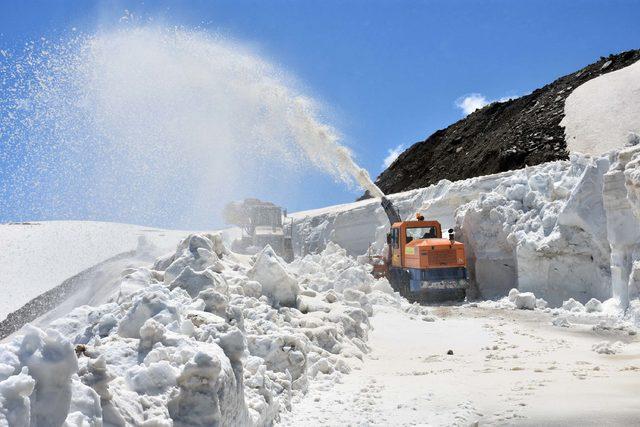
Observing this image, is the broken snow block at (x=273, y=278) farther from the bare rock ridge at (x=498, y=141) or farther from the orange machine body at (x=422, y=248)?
the bare rock ridge at (x=498, y=141)

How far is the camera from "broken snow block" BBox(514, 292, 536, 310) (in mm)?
13234

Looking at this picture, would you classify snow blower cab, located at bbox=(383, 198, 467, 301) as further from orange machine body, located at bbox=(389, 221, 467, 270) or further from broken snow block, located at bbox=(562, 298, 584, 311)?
broken snow block, located at bbox=(562, 298, 584, 311)

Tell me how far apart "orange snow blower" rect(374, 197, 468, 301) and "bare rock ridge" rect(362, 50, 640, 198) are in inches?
567

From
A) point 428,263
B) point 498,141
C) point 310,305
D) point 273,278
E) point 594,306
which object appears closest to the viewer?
point 273,278

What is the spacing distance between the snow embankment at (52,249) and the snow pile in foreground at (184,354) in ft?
35.9

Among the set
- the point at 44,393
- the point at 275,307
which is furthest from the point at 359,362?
the point at 44,393

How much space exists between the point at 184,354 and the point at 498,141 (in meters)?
34.6

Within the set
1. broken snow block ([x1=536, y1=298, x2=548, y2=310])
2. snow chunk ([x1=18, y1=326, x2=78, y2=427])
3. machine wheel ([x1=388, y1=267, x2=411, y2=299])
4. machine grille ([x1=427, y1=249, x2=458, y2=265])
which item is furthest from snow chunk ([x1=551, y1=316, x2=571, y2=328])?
snow chunk ([x1=18, y1=326, x2=78, y2=427])

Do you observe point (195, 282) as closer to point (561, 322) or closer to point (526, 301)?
point (561, 322)

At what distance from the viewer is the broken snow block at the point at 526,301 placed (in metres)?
13.2

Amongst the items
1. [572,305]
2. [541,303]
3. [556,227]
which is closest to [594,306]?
[572,305]

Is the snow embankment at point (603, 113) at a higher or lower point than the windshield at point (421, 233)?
higher

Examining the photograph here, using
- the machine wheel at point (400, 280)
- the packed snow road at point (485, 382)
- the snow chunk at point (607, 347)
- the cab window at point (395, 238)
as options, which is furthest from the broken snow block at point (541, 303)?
the snow chunk at point (607, 347)

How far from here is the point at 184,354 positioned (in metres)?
3.80
